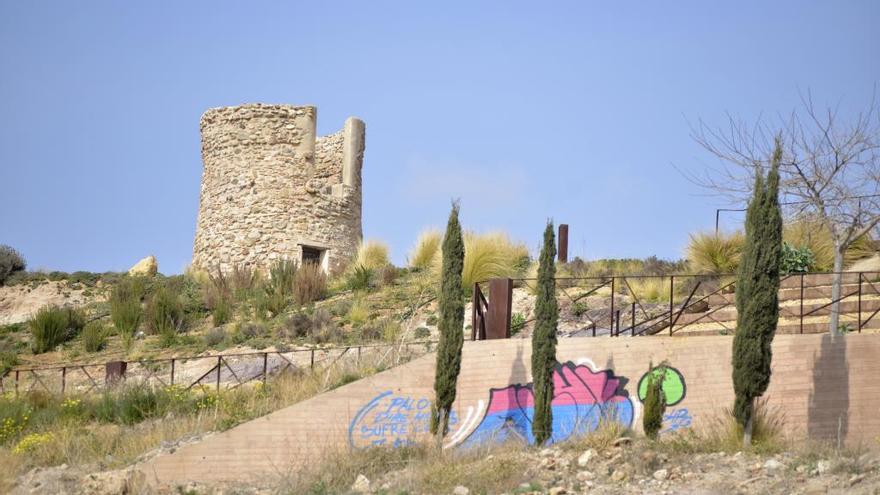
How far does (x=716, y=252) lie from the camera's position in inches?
1109

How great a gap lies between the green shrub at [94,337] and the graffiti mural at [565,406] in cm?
1188

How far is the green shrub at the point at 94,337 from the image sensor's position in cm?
2775

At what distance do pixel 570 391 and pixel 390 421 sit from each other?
2.90m

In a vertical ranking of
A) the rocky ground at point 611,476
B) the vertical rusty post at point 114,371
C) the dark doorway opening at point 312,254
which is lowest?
the rocky ground at point 611,476

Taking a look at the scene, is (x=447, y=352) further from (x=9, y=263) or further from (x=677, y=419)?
(x=9, y=263)

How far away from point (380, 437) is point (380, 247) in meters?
14.5

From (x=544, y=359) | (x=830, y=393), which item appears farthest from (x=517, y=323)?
(x=830, y=393)

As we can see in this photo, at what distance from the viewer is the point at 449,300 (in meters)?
19.3

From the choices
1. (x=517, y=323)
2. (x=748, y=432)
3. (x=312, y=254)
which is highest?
(x=312, y=254)

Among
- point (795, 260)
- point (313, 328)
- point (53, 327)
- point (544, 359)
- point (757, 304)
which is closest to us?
point (757, 304)

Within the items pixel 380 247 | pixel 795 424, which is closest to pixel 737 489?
pixel 795 424

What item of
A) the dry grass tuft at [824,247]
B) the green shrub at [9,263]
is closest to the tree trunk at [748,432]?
the dry grass tuft at [824,247]

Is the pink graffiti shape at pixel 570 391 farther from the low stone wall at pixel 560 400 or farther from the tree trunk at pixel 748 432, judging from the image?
the tree trunk at pixel 748 432

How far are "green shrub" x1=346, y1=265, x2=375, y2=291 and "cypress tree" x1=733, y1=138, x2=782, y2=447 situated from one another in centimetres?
1471
